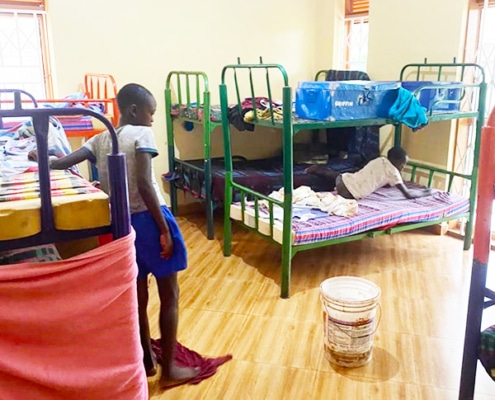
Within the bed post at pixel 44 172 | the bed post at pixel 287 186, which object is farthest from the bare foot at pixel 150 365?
the bed post at pixel 44 172

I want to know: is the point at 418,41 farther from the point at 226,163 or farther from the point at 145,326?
the point at 145,326

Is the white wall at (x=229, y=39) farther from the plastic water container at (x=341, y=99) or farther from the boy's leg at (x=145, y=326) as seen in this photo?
the boy's leg at (x=145, y=326)

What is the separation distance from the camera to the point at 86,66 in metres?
3.86

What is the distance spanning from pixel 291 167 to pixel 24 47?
2376mm

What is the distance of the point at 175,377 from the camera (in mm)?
2094

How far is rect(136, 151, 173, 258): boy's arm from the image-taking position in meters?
1.77

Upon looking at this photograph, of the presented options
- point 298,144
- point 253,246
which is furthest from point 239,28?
point 253,246

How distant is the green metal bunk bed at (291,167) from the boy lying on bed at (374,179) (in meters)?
0.26

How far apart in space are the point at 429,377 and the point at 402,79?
265 cm

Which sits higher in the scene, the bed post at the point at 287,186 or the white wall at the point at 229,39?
the white wall at the point at 229,39

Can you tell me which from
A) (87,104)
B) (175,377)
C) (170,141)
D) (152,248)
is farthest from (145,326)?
(170,141)

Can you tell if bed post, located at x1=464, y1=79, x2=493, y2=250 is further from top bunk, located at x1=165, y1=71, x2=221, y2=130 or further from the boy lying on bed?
top bunk, located at x1=165, y1=71, x2=221, y2=130

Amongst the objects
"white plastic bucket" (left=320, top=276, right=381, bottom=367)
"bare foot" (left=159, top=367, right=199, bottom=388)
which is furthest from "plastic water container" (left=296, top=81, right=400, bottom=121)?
"bare foot" (left=159, top=367, right=199, bottom=388)

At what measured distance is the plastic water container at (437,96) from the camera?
332cm
